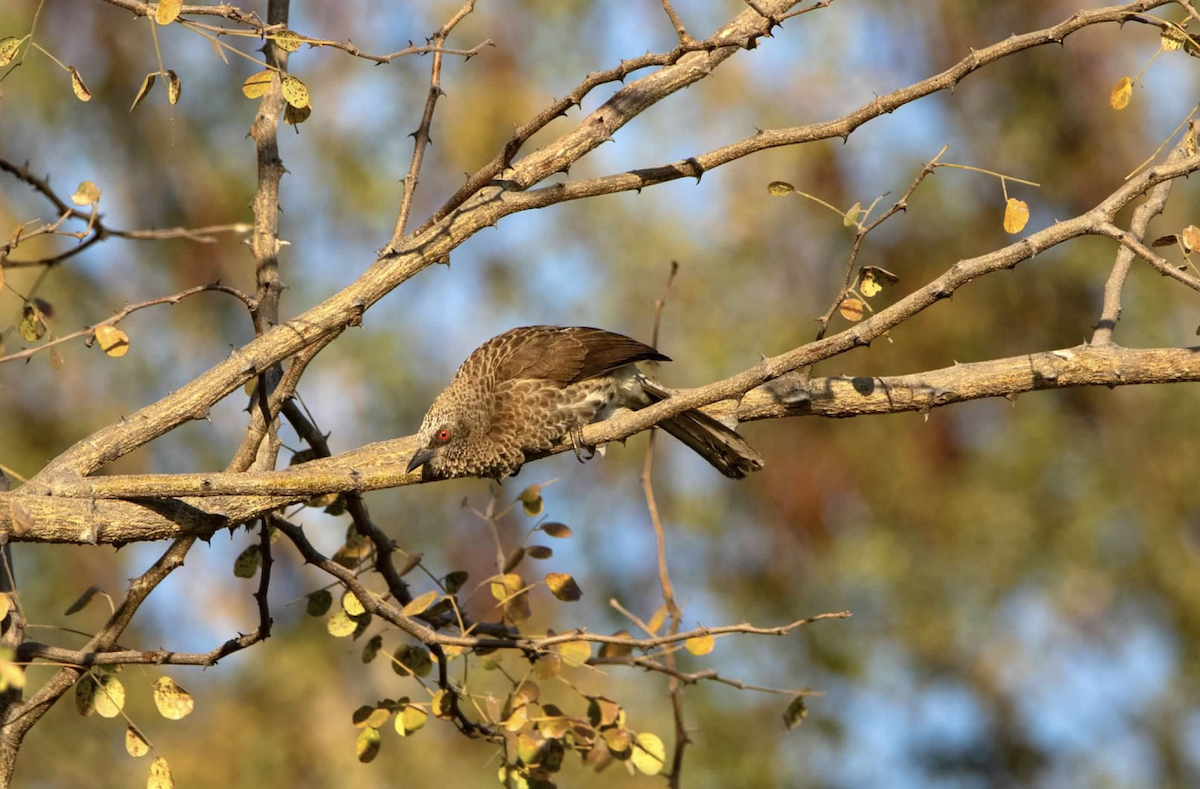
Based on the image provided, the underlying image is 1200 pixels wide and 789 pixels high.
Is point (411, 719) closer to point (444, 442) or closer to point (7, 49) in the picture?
point (444, 442)

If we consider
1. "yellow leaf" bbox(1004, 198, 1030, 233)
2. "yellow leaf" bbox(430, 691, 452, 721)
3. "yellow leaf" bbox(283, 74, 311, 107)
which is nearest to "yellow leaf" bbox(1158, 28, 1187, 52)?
"yellow leaf" bbox(1004, 198, 1030, 233)

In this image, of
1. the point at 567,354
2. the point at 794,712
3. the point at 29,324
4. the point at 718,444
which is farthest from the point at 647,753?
the point at 29,324

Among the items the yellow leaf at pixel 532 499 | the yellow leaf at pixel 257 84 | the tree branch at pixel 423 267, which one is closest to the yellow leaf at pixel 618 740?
the yellow leaf at pixel 532 499

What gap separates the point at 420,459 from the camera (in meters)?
4.09

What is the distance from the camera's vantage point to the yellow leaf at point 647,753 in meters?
3.64

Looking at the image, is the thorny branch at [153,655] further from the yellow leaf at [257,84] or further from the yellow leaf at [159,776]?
the yellow leaf at [257,84]

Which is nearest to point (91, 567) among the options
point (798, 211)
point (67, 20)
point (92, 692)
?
point (67, 20)

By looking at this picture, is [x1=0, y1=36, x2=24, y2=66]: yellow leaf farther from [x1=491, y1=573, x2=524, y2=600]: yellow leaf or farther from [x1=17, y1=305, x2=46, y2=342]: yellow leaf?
[x1=491, y1=573, x2=524, y2=600]: yellow leaf

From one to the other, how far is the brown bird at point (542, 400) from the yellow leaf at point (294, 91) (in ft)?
5.54

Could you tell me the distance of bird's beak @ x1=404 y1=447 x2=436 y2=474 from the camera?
3.90 m

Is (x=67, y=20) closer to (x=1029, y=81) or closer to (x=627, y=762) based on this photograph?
(x=1029, y=81)

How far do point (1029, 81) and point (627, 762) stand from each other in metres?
11.6

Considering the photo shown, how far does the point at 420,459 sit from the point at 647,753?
1212 mm

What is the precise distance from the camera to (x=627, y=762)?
3729 mm
